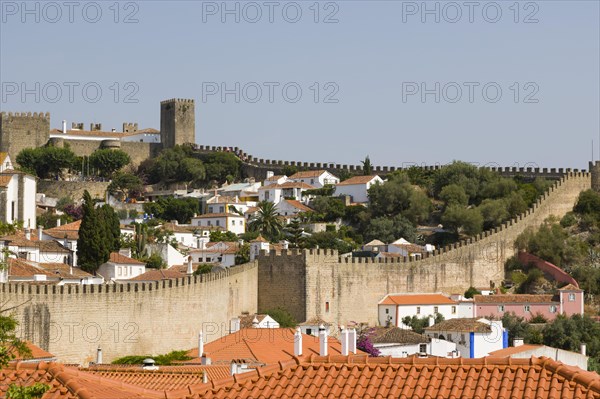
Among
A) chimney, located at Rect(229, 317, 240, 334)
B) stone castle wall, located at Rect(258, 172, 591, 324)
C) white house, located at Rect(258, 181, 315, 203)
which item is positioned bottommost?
chimney, located at Rect(229, 317, 240, 334)

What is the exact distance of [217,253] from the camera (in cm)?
6056

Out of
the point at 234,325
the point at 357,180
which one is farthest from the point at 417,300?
the point at 357,180

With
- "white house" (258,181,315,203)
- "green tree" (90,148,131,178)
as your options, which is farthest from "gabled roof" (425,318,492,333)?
"green tree" (90,148,131,178)

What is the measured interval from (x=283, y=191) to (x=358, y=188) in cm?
517

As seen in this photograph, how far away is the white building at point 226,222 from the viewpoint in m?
69.6

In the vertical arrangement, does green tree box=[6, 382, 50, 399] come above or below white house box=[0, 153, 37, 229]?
below

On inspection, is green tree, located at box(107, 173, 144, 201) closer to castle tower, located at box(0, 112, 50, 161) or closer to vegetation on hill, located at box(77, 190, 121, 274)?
castle tower, located at box(0, 112, 50, 161)

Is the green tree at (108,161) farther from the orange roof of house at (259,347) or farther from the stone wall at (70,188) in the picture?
the orange roof of house at (259,347)

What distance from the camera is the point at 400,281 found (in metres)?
52.2

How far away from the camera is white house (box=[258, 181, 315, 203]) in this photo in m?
74.8

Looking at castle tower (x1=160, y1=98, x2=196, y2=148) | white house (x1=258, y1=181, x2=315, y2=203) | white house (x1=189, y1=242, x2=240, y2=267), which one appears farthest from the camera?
castle tower (x1=160, y1=98, x2=196, y2=148)

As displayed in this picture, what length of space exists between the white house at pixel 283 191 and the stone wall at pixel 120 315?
2880 cm

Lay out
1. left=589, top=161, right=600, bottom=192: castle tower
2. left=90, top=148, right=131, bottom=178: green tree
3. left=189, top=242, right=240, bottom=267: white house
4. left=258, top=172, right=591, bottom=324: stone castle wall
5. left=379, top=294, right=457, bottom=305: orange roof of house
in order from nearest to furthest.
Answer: left=258, top=172, right=591, bottom=324: stone castle wall, left=379, top=294, right=457, bottom=305: orange roof of house, left=189, top=242, right=240, bottom=267: white house, left=589, top=161, right=600, bottom=192: castle tower, left=90, top=148, right=131, bottom=178: green tree

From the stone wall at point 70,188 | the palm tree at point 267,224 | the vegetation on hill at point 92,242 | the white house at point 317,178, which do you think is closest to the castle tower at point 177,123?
the stone wall at point 70,188
